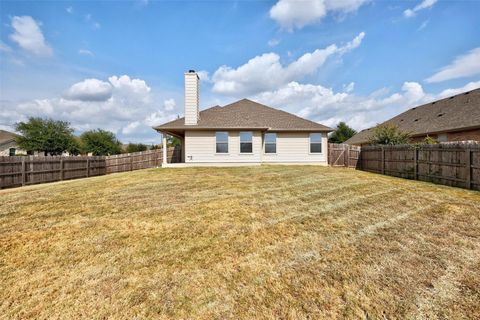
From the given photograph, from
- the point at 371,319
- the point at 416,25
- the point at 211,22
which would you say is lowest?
the point at 371,319

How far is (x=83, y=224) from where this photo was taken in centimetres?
465

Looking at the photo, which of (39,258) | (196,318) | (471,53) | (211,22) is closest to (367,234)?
(196,318)

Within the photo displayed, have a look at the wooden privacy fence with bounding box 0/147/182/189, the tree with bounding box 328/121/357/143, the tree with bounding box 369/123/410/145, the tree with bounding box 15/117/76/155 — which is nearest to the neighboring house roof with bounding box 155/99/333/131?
the tree with bounding box 369/123/410/145

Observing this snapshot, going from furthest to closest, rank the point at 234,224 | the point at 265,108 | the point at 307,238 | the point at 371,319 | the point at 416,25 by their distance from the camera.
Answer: the point at 265,108, the point at 416,25, the point at 234,224, the point at 307,238, the point at 371,319

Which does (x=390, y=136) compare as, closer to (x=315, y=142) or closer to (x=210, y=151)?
(x=315, y=142)

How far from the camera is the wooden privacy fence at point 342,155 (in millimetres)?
17422

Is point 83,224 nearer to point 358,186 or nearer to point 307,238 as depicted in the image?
point 307,238

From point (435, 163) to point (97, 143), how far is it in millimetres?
43089

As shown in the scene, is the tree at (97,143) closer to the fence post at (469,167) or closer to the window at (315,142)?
the window at (315,142)

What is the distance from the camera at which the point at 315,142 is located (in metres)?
17.1

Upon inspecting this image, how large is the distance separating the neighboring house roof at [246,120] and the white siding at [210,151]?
67 centimetres

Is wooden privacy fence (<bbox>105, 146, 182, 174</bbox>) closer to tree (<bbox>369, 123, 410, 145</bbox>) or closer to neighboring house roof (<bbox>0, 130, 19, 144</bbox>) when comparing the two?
tree (<bbox>369, 123, 410, 145</bbox>)

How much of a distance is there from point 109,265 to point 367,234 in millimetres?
4388

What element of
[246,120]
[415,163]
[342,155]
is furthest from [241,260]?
[342,155]
